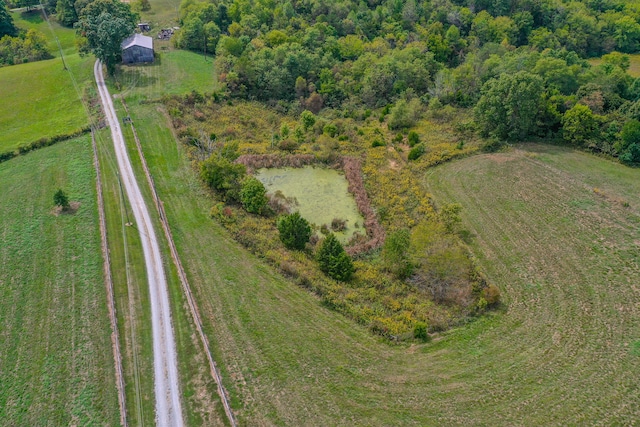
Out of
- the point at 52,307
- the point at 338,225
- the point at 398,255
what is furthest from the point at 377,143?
the point at 52,307

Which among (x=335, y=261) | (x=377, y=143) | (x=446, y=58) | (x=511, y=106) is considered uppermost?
(x=446, y=58)

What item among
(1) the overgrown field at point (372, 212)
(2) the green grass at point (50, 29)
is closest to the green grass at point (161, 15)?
(2) the green grass at point (50, 29)

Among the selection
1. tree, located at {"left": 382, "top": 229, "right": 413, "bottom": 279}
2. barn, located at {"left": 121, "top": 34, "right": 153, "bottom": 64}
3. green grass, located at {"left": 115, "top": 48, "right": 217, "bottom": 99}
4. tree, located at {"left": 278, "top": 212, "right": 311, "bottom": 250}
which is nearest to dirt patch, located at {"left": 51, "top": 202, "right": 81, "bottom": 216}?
tree, located at {"left": 278, "top": 212, "right": 311, "bottom": 250}

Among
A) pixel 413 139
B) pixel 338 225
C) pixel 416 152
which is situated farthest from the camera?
pixel 413 139

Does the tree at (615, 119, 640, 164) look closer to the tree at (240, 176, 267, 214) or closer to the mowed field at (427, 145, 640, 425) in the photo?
the mowed field at (427, 145, 640, 425)

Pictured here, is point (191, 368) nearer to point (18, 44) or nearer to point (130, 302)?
point (130, 302)

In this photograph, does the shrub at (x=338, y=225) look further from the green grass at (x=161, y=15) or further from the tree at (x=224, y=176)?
the green grass at (x=161, y=15)

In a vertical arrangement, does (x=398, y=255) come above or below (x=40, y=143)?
below
